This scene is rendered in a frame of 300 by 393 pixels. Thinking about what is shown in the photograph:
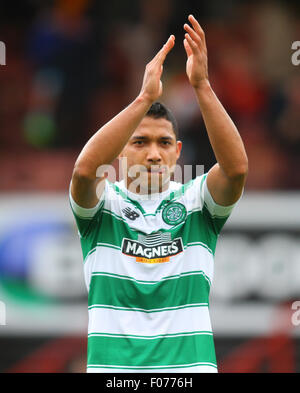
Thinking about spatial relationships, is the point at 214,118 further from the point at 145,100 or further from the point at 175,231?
the point at 175,231

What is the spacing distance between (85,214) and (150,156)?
47 cm

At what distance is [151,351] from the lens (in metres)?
3.84

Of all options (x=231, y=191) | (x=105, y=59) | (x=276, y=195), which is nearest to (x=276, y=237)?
(x=276, y=195)

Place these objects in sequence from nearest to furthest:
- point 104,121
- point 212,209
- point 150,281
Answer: point 150,281 → point 212,209 → point 104,121

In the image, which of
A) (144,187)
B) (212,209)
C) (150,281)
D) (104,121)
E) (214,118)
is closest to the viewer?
(214,118)

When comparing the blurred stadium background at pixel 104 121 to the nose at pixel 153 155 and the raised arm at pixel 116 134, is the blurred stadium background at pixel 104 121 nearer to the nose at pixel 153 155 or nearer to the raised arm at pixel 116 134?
the nose at pixel 153 155

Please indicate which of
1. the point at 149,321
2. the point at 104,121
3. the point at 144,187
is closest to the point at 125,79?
the point at 104,121

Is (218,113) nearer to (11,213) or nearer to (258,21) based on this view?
(11,213)

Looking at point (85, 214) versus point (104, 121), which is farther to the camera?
point (104, 121)

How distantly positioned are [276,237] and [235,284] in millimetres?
644

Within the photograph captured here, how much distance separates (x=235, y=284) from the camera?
25.7 feet

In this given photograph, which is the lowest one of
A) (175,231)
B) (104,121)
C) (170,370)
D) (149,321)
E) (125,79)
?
(170,370)

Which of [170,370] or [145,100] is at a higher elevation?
[145,100]

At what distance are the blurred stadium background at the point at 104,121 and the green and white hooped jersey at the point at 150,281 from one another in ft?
12.4
